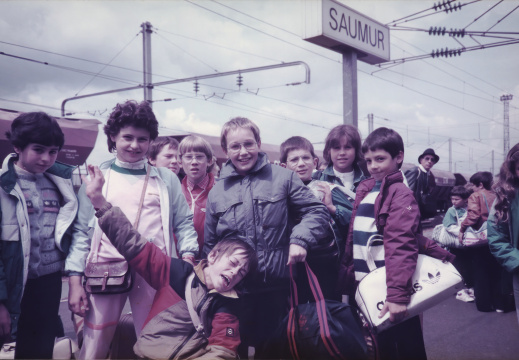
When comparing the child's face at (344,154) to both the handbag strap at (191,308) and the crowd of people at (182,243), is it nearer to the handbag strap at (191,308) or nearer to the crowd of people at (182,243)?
the crowd of people at (182,243)

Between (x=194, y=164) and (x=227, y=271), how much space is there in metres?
1.22

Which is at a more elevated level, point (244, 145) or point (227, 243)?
point (244, 145)

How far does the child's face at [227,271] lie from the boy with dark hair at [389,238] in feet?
2.38

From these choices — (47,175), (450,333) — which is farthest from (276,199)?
(450,333)

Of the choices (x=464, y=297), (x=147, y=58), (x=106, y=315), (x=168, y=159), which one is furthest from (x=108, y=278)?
(x=147, y=58)

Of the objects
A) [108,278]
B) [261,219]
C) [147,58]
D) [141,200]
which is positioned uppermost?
[147,58]

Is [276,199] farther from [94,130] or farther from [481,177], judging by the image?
[94,130]

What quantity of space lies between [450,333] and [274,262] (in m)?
3.04

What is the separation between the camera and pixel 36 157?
7.16 feet

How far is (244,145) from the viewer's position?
2246 mm

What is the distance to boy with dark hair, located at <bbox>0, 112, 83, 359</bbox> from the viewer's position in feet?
6.75

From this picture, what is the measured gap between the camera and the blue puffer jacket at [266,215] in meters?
2.06

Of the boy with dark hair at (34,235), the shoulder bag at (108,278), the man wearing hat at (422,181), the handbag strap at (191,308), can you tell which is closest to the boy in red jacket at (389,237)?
the handbag strap at (191,308)

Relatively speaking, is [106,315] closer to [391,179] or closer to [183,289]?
[183,289]
